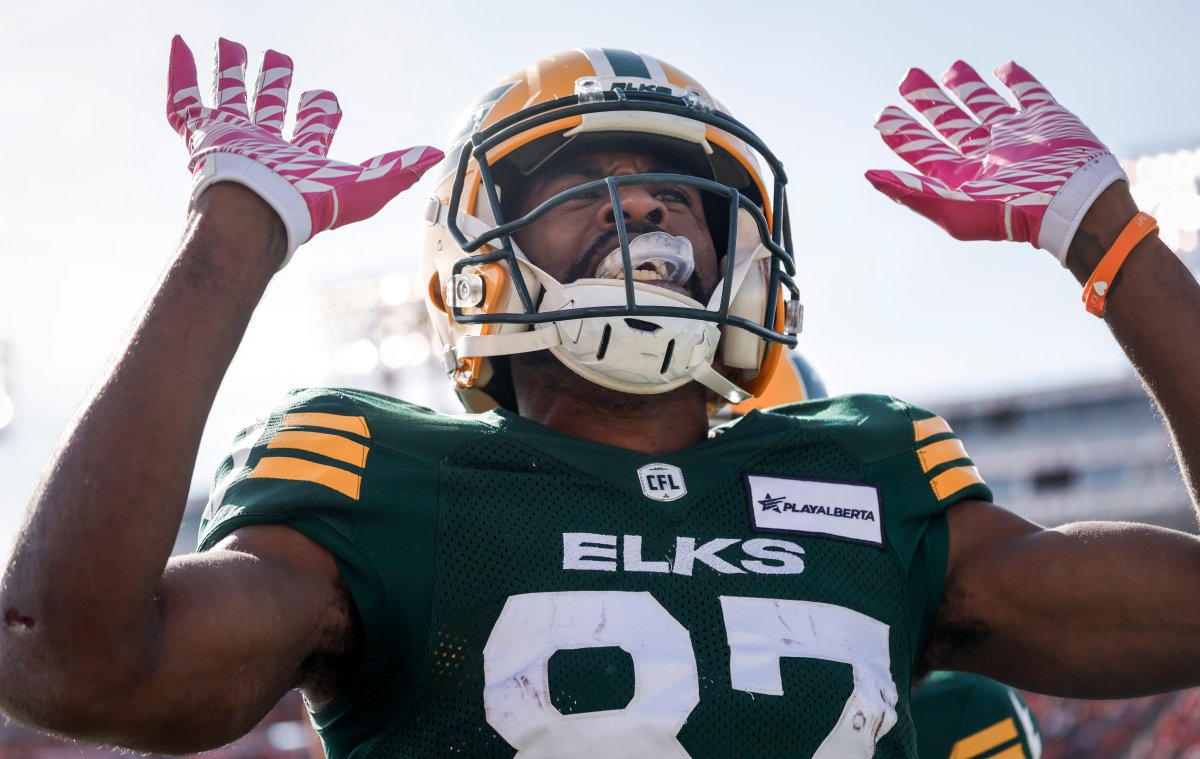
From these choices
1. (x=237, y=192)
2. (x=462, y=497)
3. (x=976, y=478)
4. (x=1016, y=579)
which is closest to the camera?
(x=237, y=192)

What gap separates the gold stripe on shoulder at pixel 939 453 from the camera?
235 centimetres

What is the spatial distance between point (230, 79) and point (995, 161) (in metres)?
1.28

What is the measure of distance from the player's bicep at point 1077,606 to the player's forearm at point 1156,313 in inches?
5.6

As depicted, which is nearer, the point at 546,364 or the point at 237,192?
the point at 237,192

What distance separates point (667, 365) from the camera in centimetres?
228

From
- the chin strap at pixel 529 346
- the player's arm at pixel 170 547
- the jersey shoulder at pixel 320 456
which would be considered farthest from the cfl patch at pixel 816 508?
the player's arm at pixel 170 547

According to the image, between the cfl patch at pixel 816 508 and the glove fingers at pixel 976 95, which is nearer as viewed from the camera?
the cfl patch at pixel 816 508

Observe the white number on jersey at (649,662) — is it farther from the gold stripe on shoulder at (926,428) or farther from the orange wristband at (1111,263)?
the orange wristband at (1111,263)

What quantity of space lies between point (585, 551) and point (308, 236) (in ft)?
2.03

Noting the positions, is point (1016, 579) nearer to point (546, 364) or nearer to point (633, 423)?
point (633, 423)

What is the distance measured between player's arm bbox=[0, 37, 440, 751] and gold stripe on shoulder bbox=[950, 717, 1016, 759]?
1375 millimetres

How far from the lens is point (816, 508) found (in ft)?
7.28

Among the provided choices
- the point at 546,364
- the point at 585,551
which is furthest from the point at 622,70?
the point at 585,551

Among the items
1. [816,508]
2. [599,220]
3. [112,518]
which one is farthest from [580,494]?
[112,518]
